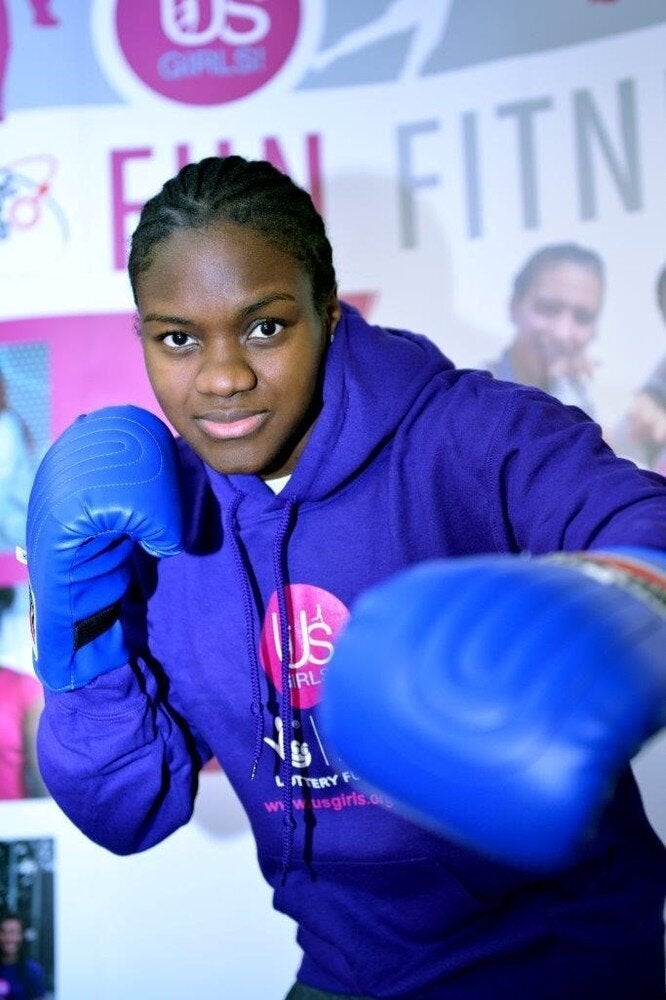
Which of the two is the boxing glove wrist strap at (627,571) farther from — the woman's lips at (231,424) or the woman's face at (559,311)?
the woman's face at (559,311)

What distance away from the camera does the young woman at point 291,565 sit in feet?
2.88

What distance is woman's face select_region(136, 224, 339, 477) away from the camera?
2.81 feet

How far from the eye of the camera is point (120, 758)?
3.28ft

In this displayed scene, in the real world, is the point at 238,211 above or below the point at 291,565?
above

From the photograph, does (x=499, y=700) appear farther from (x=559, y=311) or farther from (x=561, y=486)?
(x=559, y=311)

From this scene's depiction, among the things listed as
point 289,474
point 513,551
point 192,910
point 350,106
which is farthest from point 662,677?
point 350,106

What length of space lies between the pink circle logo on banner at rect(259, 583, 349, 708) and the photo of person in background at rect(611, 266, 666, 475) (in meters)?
0.75

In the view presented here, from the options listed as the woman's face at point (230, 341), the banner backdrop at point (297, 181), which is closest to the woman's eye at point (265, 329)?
the woman's face at point (230, 341)

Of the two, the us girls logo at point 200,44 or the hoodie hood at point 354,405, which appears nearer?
the hoodie hood at point 354,405

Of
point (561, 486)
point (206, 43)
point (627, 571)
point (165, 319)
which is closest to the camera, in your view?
point (627, 571)

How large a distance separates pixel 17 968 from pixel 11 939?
0.04m

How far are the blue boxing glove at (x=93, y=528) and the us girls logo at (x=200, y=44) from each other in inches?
36.1

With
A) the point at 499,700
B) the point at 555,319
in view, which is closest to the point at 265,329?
the point at 499,700

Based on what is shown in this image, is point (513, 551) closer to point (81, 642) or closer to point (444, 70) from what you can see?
point (81, 642)
